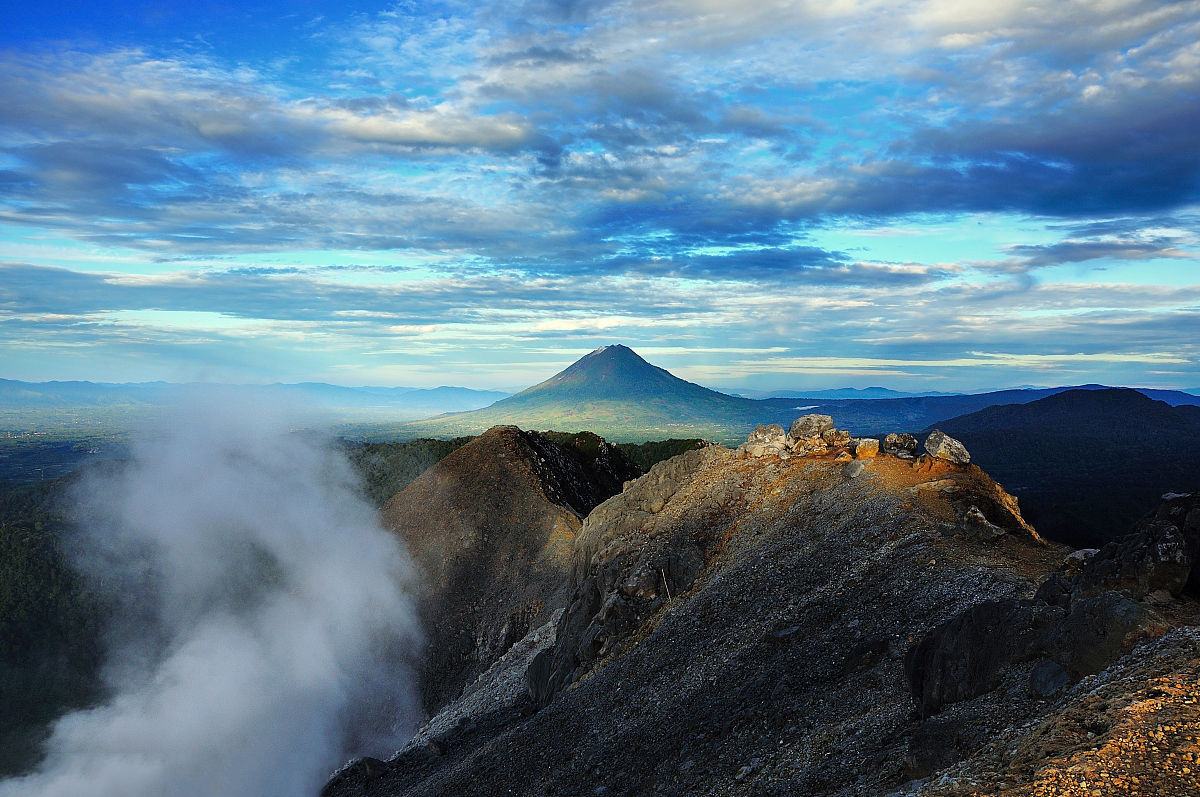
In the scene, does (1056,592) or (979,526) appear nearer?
(1056,592)

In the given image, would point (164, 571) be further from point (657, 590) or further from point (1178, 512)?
point (1178, 512)

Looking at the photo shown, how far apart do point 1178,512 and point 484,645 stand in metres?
52.8

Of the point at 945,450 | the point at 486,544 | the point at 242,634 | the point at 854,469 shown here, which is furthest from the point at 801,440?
the point at 242,634

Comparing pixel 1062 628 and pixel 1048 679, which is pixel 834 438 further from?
pixel 1048 679

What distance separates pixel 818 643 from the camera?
25422 millimetres

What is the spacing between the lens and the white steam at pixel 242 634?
57250 mm

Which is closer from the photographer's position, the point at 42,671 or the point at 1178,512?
the point at 1178,512

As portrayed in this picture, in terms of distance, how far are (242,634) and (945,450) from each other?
254ft

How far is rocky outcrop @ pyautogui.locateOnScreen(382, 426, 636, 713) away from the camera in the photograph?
6044 cm

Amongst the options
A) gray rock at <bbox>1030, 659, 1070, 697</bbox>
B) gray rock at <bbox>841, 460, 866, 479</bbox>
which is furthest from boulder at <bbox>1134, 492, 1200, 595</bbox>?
gray rock at <bbox>841, 460, 866, 479</bbox>

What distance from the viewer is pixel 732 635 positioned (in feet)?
Answer: 95.8

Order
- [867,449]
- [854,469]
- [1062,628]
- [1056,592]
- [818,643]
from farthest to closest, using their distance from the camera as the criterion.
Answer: [867,449]
[854,469]
[818,643]
[1056,592]
[1062,628]

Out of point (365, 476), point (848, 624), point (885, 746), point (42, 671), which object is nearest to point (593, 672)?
point (848, 624)

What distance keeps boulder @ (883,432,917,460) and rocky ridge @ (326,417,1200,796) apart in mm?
122
